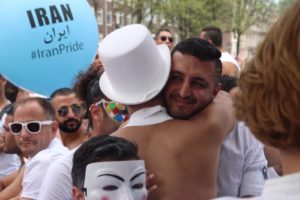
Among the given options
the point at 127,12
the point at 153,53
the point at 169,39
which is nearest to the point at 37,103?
the point at 153,53

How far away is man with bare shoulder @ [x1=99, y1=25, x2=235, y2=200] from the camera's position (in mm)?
1842

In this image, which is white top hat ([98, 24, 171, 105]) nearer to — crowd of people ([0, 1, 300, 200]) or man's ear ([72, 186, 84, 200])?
crowd of people ([0, 1, 300, 200])

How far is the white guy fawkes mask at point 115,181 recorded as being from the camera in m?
1.63

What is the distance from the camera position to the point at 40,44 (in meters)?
4.39

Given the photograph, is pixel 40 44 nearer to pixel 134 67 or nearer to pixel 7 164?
pixel 7 164

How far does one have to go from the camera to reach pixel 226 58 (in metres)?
5.26

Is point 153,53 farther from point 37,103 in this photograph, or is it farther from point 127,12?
point 127,12

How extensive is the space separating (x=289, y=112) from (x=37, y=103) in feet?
7.72

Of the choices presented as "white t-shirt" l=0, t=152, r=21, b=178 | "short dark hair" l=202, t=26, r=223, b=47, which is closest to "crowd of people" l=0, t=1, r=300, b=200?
"white t-shirt" l=0, t=152, r=21, b=178

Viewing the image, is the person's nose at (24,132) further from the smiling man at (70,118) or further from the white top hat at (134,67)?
the white top hat at (134,67)

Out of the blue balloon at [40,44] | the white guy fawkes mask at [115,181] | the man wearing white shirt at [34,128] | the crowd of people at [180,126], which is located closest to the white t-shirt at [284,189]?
the crowd of people at [180,126]

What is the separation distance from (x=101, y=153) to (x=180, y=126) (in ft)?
1.14

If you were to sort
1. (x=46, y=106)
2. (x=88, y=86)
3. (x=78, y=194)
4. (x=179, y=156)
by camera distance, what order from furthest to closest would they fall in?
(x=46, y=106) < (x=88, y=86) < (x=179, y=156) < (x=78, y=194)

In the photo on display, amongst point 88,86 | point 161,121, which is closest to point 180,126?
point 161,121
